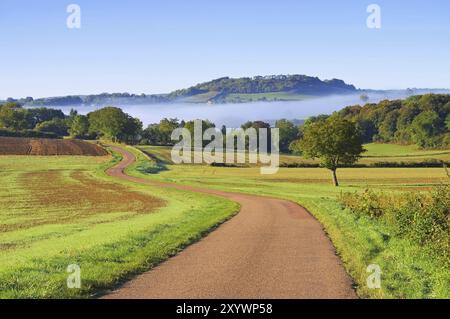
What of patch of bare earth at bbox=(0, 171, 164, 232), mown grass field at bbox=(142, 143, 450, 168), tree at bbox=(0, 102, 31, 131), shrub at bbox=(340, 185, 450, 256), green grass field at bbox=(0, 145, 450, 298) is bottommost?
mown grass field at bbox=(142, 143, 450, 168)

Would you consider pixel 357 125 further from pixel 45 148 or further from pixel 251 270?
pixel 251 270

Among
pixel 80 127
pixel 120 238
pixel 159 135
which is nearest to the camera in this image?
pixel 120 238

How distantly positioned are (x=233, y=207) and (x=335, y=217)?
36.5ft

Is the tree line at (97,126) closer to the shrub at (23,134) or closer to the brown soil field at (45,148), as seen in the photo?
the shrub at (23,134)

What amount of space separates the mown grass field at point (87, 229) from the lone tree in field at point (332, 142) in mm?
25128

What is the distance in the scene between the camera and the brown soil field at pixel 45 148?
381 feet

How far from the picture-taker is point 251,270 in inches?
587

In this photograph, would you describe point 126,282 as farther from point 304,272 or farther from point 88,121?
point 88,121

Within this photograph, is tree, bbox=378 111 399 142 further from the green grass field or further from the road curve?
the road curve

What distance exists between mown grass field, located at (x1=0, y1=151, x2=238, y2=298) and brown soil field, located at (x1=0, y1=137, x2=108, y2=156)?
1772 inches

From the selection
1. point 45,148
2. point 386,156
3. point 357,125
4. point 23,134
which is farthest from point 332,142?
point 23,134

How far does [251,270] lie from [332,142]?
196ft

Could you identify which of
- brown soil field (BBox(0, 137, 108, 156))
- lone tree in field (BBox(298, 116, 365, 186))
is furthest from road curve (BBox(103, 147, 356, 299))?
brown soil field (BBox(0, 137, 108, 156))

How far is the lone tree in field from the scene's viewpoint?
7250 centimetres
